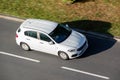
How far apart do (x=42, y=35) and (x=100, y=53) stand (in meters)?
3.68

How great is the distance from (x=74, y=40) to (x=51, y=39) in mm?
1353

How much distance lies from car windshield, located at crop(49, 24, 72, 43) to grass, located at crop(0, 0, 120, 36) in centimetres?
255

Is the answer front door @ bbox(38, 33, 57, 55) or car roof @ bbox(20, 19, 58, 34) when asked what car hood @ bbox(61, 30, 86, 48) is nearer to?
front door @ bbox(38, 33, 57, 55)

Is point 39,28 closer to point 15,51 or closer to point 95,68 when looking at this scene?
point 15,51

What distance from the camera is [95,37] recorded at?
22094 mm

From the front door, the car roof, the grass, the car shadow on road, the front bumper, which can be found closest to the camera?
the front bumper

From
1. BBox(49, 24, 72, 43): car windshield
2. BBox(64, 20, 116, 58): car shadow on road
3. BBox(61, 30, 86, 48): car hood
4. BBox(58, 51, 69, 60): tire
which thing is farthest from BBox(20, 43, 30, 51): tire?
BBox(64, 20, 116, 58): car shadow on road

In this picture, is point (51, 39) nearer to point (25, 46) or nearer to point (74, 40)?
point (74, 40)

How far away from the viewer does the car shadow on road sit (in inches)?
822

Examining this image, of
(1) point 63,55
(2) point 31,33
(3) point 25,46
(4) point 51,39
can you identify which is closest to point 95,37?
(1) point 63,55

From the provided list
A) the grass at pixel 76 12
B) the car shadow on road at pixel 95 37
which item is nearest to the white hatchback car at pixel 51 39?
the car shadow on road at pixel 95 37

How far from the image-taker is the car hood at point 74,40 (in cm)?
1966

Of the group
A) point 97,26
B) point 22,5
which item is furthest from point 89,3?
point 22,5

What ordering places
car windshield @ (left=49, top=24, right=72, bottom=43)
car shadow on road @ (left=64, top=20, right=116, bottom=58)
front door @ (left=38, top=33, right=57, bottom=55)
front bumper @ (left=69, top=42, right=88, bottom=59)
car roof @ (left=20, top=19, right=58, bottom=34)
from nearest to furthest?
1. front bumper @ (left=69, top=42, right=88, bottom=59)
2. front door @ (left=38, top=33, right=57, bottom=55)
3. car windshield @ (left=49, top=24, right=72, bottom=43)
4. car roof @ (left=20, top=19, right=58, bottom=34)
5. car shadow on road @ (left=64, top=20, right=116, bottom=58)
